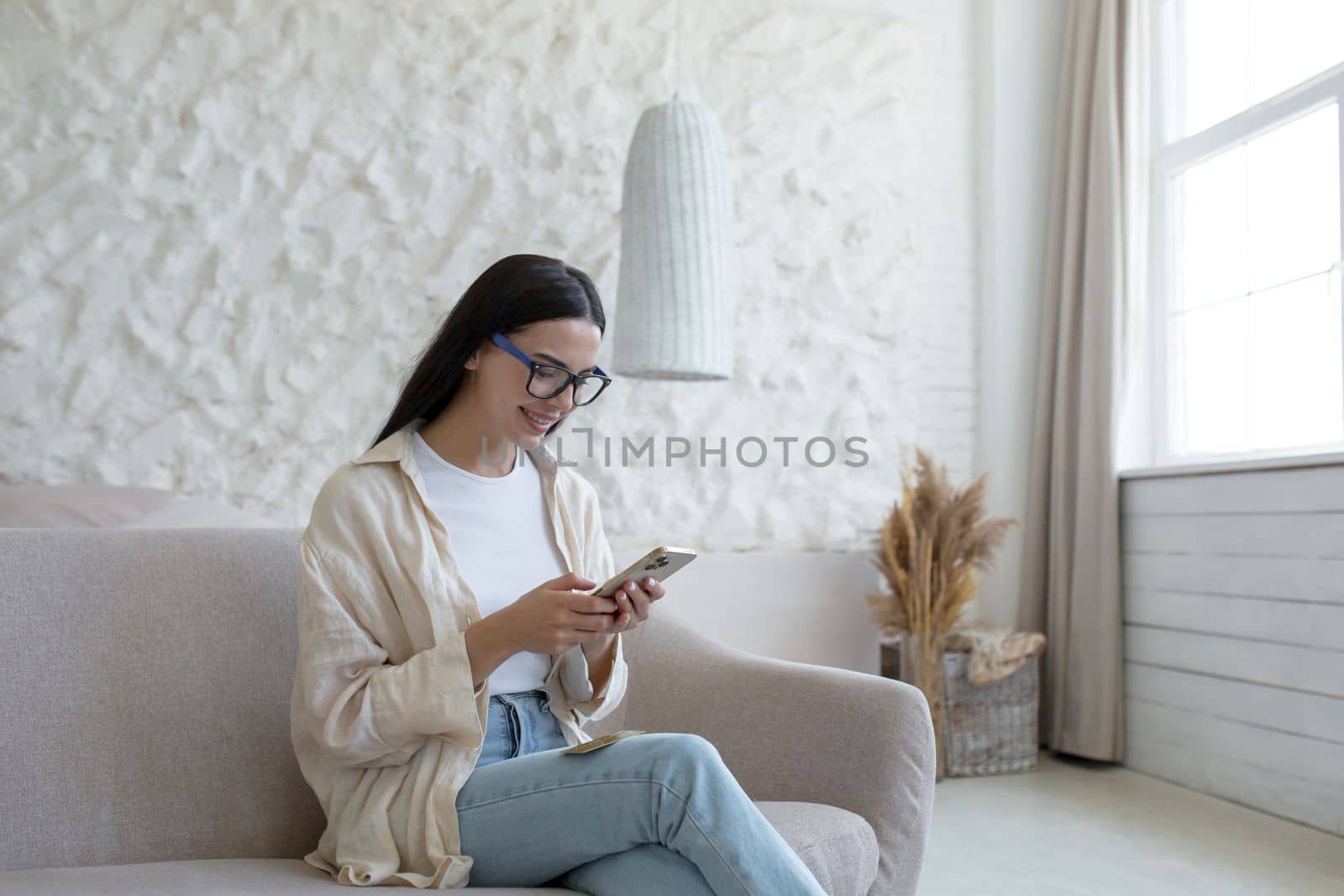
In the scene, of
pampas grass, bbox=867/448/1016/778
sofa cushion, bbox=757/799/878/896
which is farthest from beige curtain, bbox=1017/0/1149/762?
sofa cushion, bbox=757/799/878/896

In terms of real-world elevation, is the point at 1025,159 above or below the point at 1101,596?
above

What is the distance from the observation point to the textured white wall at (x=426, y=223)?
2.93m

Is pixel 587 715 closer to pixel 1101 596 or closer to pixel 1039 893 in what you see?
pixel 1039 893

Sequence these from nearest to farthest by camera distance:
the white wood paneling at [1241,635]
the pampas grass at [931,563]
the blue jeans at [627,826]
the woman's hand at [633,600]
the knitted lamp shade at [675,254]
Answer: the blue jeans at [627,826], the woman's hand at [633,600], the white wood paneling at [1241,635], the knitted lamp shade at [675,254], the pampas grass at [931,563]

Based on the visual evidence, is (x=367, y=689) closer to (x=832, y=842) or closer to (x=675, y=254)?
(x=832, y=842)

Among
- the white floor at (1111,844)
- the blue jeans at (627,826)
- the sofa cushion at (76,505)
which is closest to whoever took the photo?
the blue jeans at (627,826)

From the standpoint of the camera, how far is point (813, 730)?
167cm

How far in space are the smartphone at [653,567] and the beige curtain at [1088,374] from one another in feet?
8.01

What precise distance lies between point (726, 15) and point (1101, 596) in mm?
2268

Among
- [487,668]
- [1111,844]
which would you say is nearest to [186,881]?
[487,668]

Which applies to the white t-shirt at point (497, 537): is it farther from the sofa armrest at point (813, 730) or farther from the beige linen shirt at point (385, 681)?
the sofa armrest at point (813, 730)

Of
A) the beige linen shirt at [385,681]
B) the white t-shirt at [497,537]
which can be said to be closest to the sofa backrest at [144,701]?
the beige linen shirt at [385,681]

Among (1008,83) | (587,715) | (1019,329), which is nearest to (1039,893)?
(587,715)

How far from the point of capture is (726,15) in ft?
11.8
